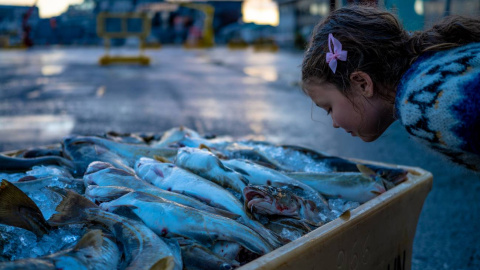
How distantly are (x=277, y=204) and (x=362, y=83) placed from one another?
0.68 metres

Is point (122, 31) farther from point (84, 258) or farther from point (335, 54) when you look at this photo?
point (84, 258)

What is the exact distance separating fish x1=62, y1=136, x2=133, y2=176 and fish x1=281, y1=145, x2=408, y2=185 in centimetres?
119

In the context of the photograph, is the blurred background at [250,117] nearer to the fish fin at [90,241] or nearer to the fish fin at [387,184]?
the fish fin at [387,184]

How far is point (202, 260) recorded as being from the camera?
1646 mm

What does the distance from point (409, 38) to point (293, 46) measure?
40.9 meters

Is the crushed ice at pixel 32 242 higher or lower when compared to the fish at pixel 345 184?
higher

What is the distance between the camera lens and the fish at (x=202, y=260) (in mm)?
1625

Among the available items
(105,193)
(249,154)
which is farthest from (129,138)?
(105,193)

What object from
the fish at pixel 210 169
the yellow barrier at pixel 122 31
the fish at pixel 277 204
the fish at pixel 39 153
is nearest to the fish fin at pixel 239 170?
the fish at pixel 210 169

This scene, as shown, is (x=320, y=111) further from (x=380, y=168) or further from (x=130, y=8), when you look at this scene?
(x=130, y=8)

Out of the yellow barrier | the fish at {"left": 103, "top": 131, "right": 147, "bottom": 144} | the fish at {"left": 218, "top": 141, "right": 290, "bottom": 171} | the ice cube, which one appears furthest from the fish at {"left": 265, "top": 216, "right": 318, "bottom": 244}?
the yellow barrier

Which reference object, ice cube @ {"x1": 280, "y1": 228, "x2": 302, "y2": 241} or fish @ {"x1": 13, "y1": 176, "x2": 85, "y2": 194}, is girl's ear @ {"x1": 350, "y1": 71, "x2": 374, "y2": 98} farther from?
fish @ {"x1": 13, "y1": 176, "x2": 85, "y2": 194}

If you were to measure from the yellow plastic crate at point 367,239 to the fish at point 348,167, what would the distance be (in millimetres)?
71

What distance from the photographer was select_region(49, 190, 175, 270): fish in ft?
4.94
